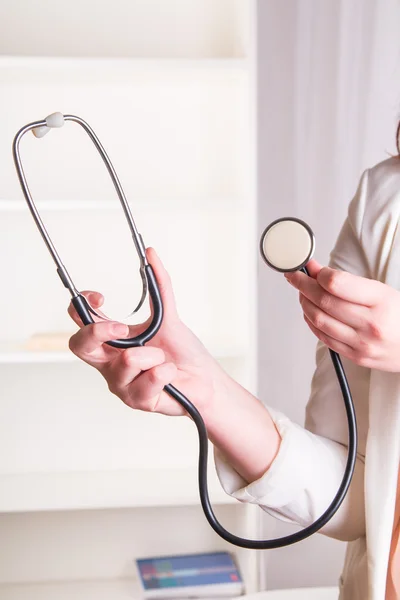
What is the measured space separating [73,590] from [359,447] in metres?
1.52

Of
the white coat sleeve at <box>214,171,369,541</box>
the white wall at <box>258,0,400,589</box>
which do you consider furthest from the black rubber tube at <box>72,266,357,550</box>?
the white wall at <box>258,0,400,589</box>

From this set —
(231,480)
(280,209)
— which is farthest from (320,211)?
(231,480)

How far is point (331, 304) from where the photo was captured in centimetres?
78

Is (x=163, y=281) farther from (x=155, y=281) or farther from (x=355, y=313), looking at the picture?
(x=355, y=313)

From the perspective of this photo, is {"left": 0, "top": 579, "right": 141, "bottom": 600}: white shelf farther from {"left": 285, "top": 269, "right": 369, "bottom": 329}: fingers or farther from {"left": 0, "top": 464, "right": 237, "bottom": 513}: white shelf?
{"left": 285, "top": 269, "right": 369, "bottom": 329}: fingers

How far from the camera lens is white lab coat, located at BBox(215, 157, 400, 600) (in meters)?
0.96

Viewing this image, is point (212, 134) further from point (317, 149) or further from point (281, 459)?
point (281, 459)

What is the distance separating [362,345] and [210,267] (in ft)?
4.78

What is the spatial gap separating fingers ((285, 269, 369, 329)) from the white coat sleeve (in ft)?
0.75

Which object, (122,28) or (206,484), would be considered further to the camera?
(122,28)

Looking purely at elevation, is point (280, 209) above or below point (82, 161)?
below

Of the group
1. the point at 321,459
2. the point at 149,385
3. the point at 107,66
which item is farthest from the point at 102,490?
the point at 149,385

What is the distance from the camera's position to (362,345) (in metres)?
0.79

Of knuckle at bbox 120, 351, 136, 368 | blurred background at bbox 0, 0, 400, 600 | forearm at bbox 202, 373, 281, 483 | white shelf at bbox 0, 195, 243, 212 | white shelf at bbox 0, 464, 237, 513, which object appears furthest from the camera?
blurred background at bbox 0, 0, 400, 600
